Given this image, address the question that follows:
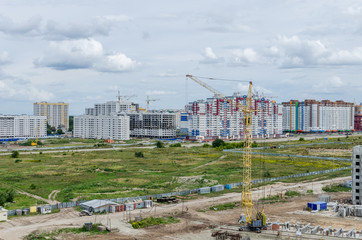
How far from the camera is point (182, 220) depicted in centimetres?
3712

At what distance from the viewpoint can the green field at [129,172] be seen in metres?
51.1

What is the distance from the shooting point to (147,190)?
165ft

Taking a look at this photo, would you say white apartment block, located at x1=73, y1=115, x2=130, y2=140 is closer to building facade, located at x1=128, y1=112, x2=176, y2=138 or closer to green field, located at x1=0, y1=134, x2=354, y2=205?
building facade, located at x1=128, y1=112, x2=176, y2=138

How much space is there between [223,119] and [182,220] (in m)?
119

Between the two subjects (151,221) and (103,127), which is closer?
(151,221)

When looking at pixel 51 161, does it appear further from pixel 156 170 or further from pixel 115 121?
pixel 115 121

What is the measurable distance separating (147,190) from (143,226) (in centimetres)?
1553

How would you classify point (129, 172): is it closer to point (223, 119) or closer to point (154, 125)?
point (223, 119)

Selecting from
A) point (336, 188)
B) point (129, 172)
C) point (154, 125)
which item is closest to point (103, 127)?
point (154, 125)

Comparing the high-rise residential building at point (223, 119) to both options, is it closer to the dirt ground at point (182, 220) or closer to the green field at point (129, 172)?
the green field at point (129, 172)

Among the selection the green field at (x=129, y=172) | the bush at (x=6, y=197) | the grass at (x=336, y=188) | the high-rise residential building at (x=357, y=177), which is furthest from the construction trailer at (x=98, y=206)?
the grass at (x=336, y=188)

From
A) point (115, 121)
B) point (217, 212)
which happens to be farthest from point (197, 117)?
point (217, 212)

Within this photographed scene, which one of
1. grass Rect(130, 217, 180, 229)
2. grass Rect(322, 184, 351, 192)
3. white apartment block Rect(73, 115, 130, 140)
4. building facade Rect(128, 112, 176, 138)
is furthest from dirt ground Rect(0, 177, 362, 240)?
building facade Rect(128, 112, 176, 138)

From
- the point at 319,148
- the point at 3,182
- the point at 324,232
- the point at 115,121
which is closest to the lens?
the point at 324,232
